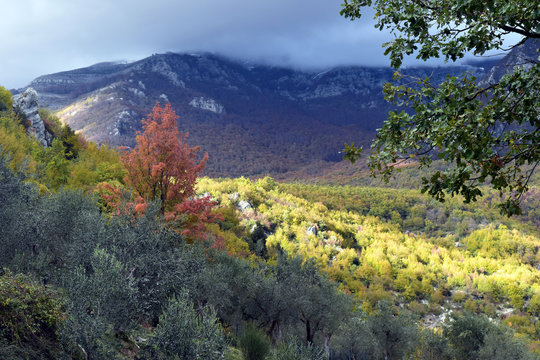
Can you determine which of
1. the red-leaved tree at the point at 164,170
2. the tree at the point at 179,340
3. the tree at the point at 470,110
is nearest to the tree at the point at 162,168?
the red-leaved tree at the point at 164,170

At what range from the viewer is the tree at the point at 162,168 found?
15.3m

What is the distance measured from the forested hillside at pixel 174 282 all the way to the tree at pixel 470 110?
5751 mm

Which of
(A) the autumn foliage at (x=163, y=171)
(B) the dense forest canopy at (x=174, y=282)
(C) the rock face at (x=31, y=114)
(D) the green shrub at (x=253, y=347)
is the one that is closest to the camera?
(B) the dense forest canopy at (x=174, y=282)

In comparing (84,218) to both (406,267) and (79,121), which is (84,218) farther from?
(79,121)

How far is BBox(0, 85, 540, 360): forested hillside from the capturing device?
270 inches

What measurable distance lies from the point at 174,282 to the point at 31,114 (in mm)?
37480

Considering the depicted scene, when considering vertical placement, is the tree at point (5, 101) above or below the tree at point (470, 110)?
above

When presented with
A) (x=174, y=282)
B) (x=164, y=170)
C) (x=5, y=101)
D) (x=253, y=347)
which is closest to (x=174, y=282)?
(x=174, y=282)

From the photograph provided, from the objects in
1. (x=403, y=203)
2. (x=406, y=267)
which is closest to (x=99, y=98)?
(x=403, y=203)

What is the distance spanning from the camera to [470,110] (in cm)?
426

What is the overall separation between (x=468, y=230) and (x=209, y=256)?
9998 cm

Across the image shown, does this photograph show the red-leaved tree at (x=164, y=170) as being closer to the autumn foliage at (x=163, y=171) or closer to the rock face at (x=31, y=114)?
the autumn foliage at (x=163, y=171)

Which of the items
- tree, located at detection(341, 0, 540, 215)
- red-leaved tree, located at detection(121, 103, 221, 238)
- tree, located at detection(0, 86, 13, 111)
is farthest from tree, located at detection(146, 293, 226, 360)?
tree, located at detection(0, 86, 13, 111)

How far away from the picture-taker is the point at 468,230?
96938 mm
